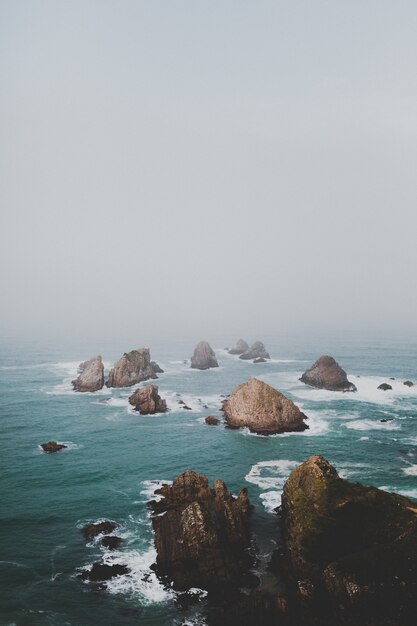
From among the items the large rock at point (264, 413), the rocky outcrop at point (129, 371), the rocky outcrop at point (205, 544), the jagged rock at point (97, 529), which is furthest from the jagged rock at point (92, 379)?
the rocky outcrop at point (205, 544)

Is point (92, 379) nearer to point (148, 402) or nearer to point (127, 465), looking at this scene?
point (148, 402)

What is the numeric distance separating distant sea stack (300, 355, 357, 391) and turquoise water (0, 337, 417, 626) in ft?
10.8

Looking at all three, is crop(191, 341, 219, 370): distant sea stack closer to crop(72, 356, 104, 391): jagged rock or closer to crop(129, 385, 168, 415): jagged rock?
crop(72, 356, 104, 391): jagged rock

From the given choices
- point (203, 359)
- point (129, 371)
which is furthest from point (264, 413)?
point (203, 359)

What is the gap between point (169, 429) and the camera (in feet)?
209

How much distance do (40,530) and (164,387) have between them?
6353 cm

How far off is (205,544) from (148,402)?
1864 inches

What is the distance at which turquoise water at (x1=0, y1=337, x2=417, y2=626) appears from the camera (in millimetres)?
26484

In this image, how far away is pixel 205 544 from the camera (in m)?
27.9

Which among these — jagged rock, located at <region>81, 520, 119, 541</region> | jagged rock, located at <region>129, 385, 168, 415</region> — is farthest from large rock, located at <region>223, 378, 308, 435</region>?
jagged rock, located at <region>81, 520, 119, 541</region>

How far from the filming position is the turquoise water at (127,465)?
2648 cm

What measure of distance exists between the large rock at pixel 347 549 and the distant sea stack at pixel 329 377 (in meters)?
A: 61.8

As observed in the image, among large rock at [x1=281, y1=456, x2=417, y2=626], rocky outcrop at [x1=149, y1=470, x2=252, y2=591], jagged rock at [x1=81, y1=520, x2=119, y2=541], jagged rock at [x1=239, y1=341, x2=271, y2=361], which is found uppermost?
jagged rock at [x1=239, y1=341, x2=271, y2=361]

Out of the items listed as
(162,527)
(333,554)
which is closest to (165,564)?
(162,527)
